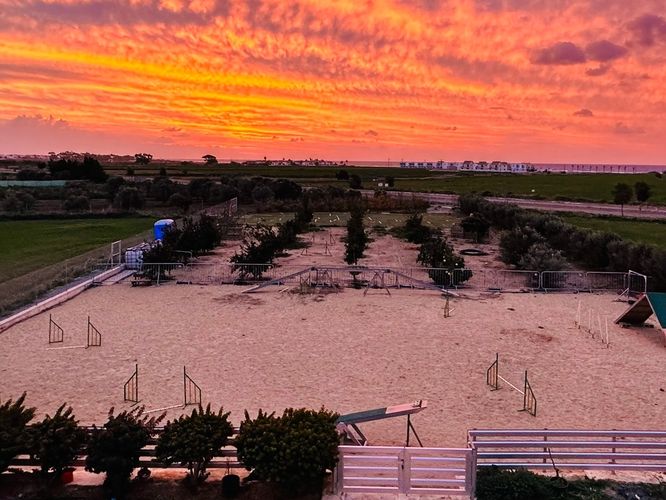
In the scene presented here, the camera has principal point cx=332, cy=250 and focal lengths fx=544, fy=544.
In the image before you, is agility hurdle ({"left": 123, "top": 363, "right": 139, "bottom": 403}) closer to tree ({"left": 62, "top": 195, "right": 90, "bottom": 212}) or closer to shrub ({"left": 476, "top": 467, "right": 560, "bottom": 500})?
shrub ({"left": 476, "top": 467, "right": 560, "bottom": 500})

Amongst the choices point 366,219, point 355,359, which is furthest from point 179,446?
point 366,219

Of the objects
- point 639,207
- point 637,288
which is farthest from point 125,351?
point 639,207

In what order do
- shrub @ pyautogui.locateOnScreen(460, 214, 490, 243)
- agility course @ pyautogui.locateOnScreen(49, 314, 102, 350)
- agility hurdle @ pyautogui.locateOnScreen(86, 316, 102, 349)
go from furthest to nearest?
shrub @ pyautogui.locateOnScreen(460, 214, 490, 243) < agility hurdle @ pyautogui.locateOnScreen(86, 316, 102, 349) < agility course @ pyautogui.locateOnScreen(49, 314, 102, 350)

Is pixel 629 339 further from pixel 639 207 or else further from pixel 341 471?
pixel 639 207

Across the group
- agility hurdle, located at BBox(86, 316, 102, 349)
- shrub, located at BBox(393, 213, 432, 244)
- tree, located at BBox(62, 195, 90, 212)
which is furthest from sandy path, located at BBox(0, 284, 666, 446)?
tree, located at BBox(62, 195, 90, 212)

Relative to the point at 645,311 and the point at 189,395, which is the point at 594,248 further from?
the point at 189,395

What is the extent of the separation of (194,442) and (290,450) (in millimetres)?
1679

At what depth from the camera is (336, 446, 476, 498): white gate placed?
29.8 ft

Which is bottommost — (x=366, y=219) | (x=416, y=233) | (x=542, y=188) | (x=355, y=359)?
(x=355, y=359)

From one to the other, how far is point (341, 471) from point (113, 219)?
5280 cm

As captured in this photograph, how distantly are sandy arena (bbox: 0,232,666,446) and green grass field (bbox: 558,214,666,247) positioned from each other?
18.0m

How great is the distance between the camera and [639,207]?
64.4 metres

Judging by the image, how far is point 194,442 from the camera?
920 centimetres

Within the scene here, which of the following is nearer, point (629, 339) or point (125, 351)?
point (125, 351)
